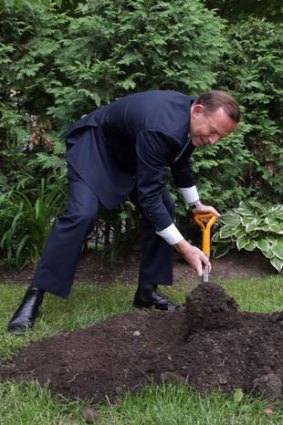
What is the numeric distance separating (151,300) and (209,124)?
4.87ft

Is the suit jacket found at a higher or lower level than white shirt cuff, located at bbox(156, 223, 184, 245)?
higher

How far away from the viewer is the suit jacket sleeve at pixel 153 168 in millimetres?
3678

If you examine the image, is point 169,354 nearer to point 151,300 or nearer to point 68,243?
point 68,243

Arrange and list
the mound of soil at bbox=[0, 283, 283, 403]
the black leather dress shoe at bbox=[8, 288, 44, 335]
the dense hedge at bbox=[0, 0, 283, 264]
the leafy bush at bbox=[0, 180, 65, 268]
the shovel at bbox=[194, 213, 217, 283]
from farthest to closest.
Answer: the leafy bush at bbox=[0, 180, 65, 268]
the dense hedge at bbox=[0, 0, 283, 264]
the black leather dress shoe at bbox=[8, 288, 44, 335]
the shovel at bbox=[194, 213, 217, 283]
the mound of soil at bbox=[0, 283, 283, 403]


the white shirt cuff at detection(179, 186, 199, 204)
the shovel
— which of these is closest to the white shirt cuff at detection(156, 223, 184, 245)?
the shovel

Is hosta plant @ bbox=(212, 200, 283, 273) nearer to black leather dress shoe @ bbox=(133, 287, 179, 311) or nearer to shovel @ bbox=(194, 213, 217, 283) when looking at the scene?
shovel @ bbox=(194, 213, 217, 283)

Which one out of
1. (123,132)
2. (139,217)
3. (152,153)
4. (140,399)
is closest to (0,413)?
(140,399)

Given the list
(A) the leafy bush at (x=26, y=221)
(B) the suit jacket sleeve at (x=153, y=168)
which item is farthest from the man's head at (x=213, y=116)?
(A) the leafy bush at (x=26, y=221)

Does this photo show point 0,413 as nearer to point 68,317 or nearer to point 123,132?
point 68,317

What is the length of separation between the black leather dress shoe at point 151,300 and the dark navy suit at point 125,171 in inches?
3.0

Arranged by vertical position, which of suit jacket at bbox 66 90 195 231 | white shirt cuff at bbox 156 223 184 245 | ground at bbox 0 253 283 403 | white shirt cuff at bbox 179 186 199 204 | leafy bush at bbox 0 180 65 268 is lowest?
leafy bush at bbox 0 180 65 268

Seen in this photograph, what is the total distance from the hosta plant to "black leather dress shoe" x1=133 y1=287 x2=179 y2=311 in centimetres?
147

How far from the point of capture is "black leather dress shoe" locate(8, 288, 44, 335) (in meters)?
4.00

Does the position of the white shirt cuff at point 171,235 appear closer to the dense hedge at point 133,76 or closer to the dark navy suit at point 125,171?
the dark navy suit at point 125,171
